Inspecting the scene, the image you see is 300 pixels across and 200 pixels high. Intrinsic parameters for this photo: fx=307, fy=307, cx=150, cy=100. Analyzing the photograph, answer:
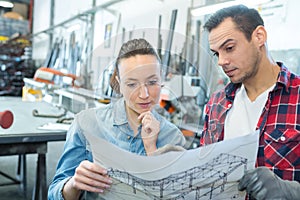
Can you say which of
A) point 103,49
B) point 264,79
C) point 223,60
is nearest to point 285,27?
point 264,79

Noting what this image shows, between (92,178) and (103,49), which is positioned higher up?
(103,49)

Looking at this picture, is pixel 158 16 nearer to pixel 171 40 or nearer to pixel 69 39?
pixel 171 40

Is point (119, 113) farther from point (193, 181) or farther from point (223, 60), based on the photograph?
point (223, 60)

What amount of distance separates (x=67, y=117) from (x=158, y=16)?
6.97ft

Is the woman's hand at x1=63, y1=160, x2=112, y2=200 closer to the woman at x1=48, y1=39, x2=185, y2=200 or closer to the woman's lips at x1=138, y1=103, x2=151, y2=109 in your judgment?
the woman at x1=48, y1=39, x2=185, y2=200

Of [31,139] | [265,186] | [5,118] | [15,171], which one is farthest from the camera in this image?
[15,171]

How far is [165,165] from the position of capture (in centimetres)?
67

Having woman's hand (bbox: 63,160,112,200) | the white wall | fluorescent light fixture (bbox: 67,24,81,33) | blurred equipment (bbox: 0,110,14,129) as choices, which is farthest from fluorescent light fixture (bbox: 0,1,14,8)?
woman's hand (bbox: 63,160,112,200)

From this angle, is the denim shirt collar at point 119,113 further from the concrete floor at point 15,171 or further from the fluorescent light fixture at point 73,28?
the fluorescent light fixture at point 73,28

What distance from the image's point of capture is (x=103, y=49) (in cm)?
89

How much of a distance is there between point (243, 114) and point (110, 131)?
49 centimetres

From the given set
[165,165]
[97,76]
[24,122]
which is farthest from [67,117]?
[165,165]

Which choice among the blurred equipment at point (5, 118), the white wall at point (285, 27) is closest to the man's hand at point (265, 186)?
the blurred equipment at point (5, 118)

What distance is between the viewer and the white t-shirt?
96cm
